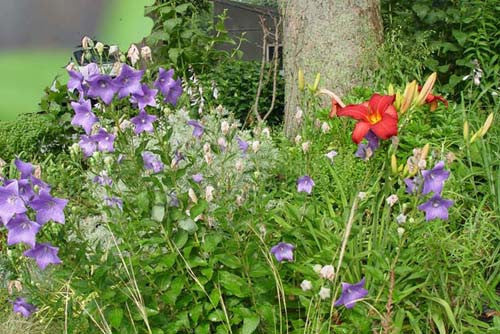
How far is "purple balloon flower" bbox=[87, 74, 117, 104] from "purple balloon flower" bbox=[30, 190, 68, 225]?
42 centimetres

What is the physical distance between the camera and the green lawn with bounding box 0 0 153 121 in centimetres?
700

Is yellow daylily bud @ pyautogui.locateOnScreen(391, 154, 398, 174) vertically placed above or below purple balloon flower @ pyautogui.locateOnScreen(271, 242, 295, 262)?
above

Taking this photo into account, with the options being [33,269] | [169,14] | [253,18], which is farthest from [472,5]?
[253,18]

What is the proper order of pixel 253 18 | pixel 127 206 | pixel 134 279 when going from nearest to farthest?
pixel 134 279 → pixel 127 206 → pixel 253 18

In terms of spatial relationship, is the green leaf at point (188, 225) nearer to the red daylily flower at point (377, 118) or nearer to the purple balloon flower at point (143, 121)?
the purple balloon flower at point (143, 121)

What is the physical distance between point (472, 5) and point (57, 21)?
407 cm

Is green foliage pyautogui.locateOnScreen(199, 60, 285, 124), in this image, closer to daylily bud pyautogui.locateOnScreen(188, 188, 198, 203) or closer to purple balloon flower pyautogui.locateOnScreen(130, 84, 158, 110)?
purple balloon flower pyautogui.locateOnScreen(130, 84, 158, 110)

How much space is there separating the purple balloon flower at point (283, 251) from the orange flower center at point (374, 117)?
0.57m

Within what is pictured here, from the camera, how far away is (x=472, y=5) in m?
5.85

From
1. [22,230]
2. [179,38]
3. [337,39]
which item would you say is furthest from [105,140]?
[179,38]

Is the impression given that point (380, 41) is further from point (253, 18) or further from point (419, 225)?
point (253, 18)

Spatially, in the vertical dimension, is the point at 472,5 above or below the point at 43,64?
above

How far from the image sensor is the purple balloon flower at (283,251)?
2.59m

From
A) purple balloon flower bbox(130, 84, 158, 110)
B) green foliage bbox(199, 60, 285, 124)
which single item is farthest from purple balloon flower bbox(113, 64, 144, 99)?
green foliage bbox(199, 60, 285, 124)
